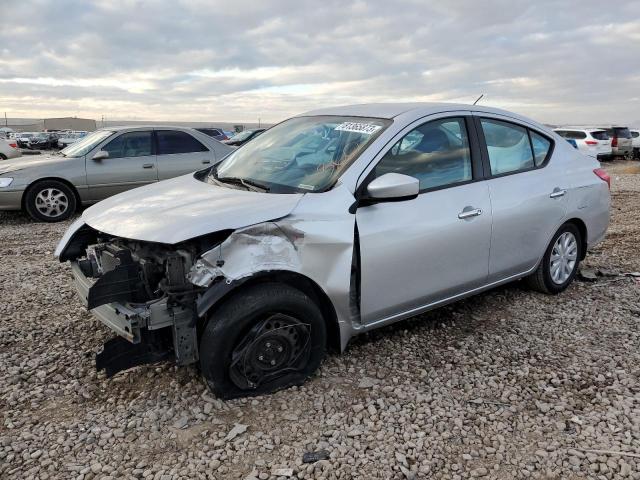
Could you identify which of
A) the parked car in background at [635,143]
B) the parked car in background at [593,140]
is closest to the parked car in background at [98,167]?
the parked car in background at [593,140]

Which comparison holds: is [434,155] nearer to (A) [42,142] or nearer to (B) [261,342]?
(B) [261,342]

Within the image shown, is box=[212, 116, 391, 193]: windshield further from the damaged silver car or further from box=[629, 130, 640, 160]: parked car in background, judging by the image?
box=[629, 130, 640, 160]: parked car in background

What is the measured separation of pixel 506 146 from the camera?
4.08 m

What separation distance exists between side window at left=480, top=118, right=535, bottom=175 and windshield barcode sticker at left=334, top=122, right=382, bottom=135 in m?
0.97

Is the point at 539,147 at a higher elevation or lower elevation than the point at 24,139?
higher

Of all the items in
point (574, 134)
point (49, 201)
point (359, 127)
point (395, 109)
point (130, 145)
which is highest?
point (395, 109)

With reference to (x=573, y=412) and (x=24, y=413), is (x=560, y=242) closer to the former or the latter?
(x=573, y=412)

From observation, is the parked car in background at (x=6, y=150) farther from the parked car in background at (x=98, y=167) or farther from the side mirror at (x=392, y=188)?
the side mirror at (x=392, y=188)

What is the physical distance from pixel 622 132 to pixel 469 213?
898 inches

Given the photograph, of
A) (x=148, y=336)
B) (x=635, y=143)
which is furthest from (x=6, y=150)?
(x=635, y=143)

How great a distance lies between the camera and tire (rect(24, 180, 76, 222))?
7941mm

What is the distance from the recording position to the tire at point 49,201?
7941mm

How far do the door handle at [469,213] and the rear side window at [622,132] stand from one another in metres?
22.2

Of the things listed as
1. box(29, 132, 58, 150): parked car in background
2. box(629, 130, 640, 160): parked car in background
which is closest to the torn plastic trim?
box(629, 130, 640, 160): parked car in background
